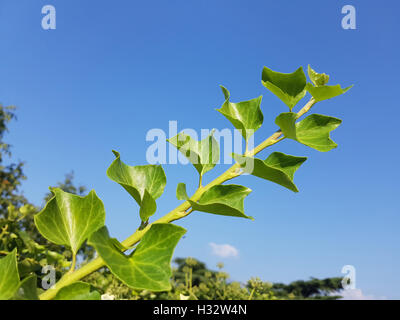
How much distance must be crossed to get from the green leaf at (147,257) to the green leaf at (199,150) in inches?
8.9

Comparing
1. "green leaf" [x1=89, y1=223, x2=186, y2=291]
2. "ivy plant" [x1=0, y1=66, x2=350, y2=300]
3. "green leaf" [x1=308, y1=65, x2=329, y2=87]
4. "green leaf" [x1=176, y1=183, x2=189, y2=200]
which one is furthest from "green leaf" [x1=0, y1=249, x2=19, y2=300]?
"green leaf" [x1=308, y1=65, x2=329, y2=87]

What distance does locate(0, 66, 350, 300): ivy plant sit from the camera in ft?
1.66

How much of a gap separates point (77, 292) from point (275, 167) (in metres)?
0.40

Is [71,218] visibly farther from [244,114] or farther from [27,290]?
[244,114]

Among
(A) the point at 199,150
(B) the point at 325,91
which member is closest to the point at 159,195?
(A) the point at 199,150

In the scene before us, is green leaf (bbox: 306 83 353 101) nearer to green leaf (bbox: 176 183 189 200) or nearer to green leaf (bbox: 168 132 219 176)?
green leaf (bbox: 168 132 219 176)

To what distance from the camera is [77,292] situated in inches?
20.3

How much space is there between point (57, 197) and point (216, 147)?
339 mm

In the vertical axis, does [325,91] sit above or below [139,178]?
above
